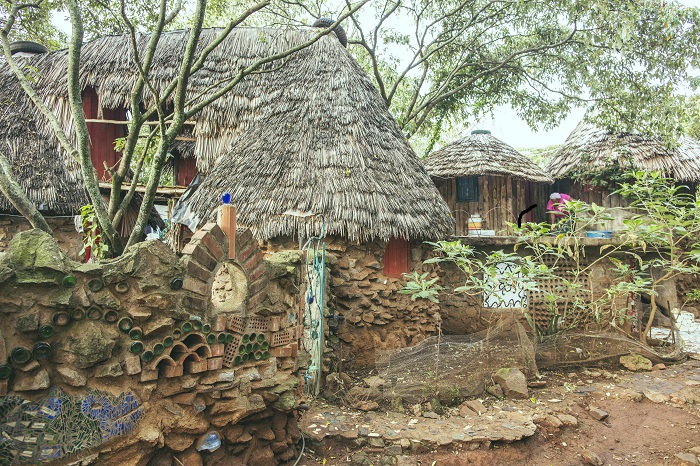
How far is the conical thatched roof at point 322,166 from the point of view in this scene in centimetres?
623

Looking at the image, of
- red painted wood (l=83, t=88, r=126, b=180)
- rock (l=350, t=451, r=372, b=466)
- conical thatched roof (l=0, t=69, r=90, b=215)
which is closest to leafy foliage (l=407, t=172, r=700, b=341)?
rock (l=350, t=451, r=372, b=466)

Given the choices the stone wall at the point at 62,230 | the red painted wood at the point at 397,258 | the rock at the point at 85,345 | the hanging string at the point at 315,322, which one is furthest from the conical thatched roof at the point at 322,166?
the rock at the point at 85,345

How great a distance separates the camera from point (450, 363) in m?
5.42

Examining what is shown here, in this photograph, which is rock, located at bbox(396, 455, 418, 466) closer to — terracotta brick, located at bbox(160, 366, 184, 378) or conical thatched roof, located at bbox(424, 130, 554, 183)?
terracotta brick, located at bbox(160, 366, 184, 378)

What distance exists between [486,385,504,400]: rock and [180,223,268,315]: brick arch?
3.33 meters

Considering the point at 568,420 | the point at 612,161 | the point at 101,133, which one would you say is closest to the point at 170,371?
the point at 568,420

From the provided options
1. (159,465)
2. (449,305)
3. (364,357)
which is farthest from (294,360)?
(449,305)

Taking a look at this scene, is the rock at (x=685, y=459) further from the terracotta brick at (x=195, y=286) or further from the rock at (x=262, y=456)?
the terracotta brick at (x=195, y=286)

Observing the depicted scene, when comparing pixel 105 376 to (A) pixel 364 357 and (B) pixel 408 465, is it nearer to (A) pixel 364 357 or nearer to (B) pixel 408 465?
(B) pixel 408 465

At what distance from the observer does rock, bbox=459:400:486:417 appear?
5012mm

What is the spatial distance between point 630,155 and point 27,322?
11.7 m

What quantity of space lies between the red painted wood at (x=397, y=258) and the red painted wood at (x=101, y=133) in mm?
5468

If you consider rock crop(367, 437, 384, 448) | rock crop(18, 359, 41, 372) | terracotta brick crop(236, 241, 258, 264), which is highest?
terracotta brick crop(236, 241, 258, 264)

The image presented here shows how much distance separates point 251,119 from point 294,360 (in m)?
5.24
